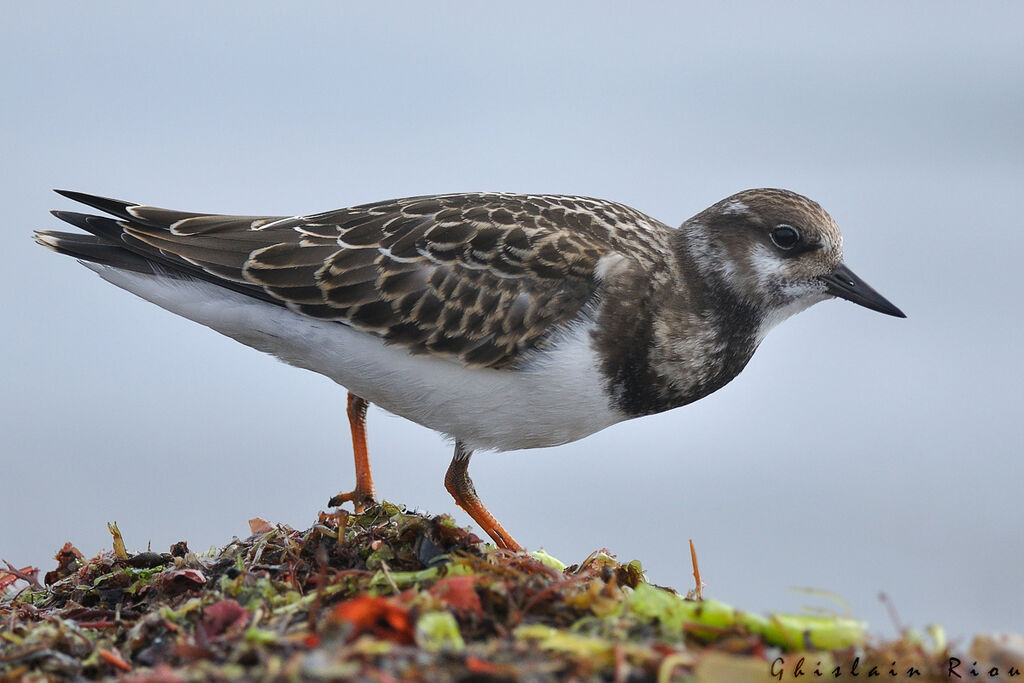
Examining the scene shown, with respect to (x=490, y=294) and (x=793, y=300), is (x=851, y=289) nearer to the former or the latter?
(x=793, y=300)

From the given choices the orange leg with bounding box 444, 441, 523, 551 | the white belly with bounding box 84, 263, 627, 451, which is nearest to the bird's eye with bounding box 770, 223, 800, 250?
the white belly with bounding box 84, 263, 627, 451

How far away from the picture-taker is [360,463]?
5.48 meters

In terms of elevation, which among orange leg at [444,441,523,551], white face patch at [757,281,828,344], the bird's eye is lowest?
orange leg at [444,441,523,551]

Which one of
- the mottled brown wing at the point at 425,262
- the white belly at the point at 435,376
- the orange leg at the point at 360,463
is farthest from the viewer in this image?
the orange leg at the point at 360,463

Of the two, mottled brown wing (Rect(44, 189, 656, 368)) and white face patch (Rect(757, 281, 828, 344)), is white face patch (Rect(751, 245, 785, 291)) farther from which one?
mottled brown wing (Rect(44, 189, 656, 368))

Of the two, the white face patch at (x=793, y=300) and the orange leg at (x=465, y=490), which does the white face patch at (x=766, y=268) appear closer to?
the white face patch at (x=793, y=300)

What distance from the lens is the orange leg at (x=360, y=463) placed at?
5262 millimetres

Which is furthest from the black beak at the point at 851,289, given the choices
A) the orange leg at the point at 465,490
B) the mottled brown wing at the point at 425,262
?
the orange leg at the point at 465,490

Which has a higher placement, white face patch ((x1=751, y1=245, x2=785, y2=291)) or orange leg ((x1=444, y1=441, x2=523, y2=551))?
white face patch ((x1=751, y1=245, x2=785, y2=291))

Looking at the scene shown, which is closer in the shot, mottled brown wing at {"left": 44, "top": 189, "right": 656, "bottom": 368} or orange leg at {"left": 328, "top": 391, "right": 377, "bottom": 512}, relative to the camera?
mottled brown wing at {"left": 44, "top": 189, "right": 656, "bottom": 368}

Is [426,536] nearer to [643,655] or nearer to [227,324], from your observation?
[643,655]

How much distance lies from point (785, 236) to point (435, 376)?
6.36ft

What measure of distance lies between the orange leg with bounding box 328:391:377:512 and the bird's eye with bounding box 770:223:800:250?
2.31m

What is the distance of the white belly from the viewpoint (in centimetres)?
496
